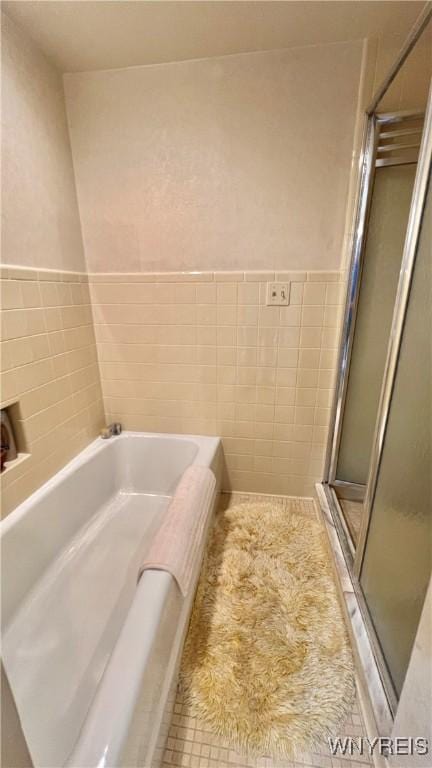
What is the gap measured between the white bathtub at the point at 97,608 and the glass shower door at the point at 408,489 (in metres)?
0.64

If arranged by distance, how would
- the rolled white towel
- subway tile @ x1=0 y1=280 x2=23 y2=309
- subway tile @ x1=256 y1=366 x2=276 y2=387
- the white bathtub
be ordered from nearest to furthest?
the white bathtub → the rolled white towel → subway tile @ x1=0 y1=280 x2=23 y2=309 → subway tile @ x1=256 y1=366 x2=276 y2=387

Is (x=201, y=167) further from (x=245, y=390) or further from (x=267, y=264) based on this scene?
(x=245, y=390)

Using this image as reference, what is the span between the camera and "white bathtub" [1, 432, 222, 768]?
0.67 m

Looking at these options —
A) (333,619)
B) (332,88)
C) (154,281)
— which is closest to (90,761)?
(333,619)

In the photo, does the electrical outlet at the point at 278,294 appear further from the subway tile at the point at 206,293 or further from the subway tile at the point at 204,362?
the subway tile at the point at 206,293

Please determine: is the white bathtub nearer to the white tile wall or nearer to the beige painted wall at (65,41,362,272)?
the white tile wall

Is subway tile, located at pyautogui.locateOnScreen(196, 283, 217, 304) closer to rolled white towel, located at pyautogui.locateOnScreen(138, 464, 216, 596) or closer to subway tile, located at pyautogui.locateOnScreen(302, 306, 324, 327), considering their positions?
subway tile, located at pyautogui.locateOnScreen(302, 306, 324, 327)

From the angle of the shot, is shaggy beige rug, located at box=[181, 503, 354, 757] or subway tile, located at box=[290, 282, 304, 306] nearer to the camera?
shaggy beige rug, located at box=[181, 503, 354, 757]

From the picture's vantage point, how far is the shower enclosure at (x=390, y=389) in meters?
0.81

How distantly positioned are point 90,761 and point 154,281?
1616mm

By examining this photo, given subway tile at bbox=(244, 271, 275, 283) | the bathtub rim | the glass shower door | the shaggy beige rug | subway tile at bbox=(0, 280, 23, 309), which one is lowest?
the shaggy beige rug

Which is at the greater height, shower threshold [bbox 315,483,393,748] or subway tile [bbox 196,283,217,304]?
subway tile [bbox 196,283,217,304]

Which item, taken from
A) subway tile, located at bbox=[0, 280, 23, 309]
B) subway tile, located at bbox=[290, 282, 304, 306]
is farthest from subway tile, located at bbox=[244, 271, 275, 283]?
subway tile, located at bbox=[0, 280, 23, 309]

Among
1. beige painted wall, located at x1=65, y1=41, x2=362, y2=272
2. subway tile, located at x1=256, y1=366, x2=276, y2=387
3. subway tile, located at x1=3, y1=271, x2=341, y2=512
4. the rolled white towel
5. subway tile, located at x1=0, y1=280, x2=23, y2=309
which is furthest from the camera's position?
subway tile, located at x1=256, y1=366, x2=276, y2=387
